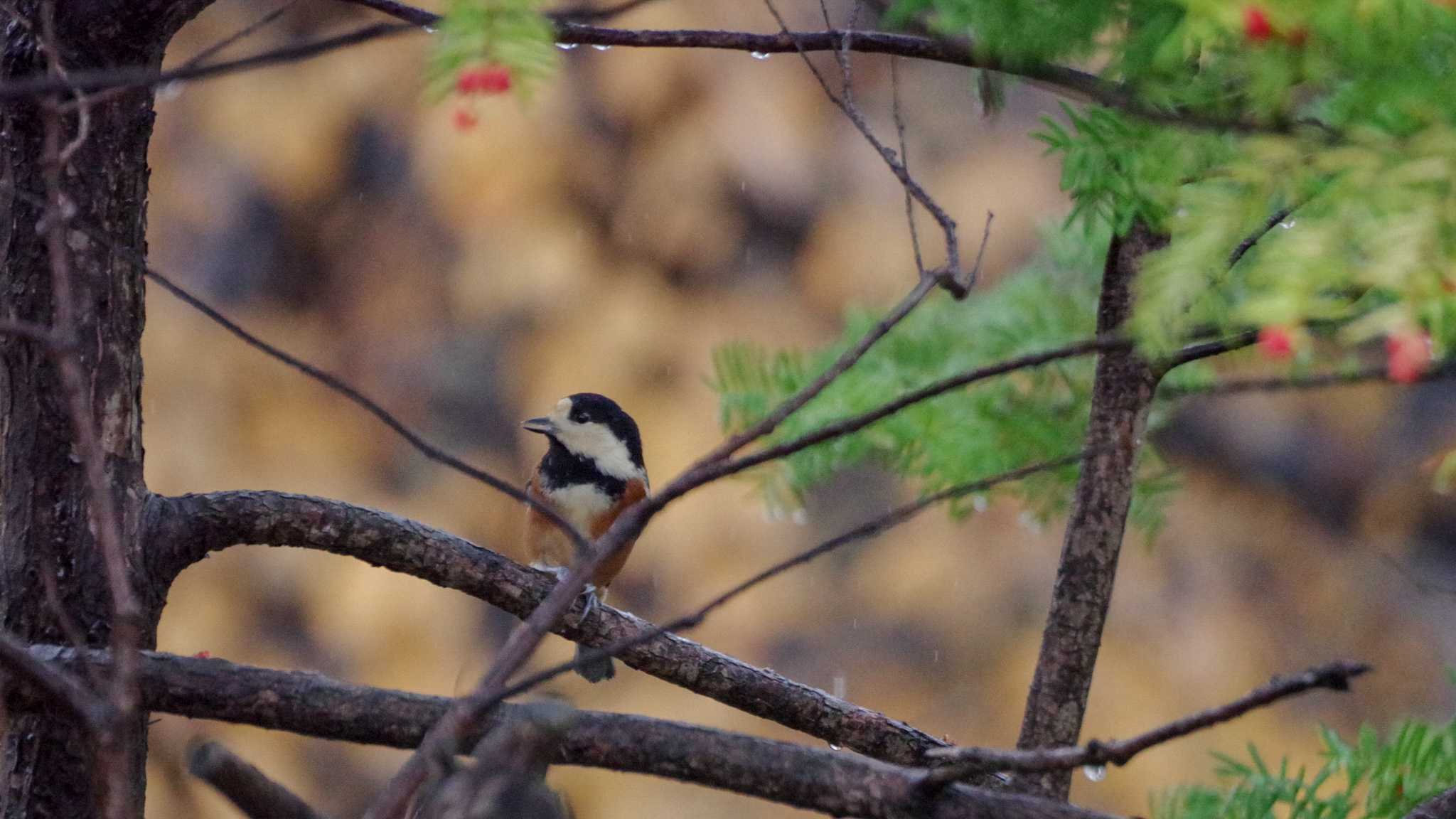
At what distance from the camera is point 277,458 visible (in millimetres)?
4500

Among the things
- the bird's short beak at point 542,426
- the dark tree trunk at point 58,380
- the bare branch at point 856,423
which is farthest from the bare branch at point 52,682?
the bird's short beak at point 542,426

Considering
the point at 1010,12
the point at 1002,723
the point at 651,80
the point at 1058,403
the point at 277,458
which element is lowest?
the point at 1010,12

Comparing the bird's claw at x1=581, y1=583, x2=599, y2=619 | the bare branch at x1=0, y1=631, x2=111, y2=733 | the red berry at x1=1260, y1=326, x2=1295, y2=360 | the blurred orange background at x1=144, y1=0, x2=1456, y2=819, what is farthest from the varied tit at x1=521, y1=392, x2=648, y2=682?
the blurred orange background at x1=144, y1=0, x2=1456, y2=819

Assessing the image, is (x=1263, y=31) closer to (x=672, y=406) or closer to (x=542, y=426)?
(x=542, y=426)

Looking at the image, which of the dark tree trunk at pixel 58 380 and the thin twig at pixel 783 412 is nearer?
the thin twig at pixel 783 412

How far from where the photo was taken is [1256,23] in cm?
57

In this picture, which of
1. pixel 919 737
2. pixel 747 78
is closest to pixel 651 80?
pixel 747 78

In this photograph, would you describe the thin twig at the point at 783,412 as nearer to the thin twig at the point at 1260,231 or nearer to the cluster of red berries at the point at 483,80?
the cluster of red berries at the point at 483,80

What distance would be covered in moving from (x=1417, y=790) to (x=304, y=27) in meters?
4.20

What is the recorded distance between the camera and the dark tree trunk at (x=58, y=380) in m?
1.23

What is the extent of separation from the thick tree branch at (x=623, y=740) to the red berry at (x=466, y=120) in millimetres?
456

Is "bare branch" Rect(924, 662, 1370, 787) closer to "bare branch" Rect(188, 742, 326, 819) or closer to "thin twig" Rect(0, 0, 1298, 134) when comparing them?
"thin twig" Rect(0, 0, 1298, 134)

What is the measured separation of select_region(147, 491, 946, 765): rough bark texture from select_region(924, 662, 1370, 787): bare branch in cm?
35

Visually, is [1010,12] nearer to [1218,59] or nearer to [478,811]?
[1218,59]
